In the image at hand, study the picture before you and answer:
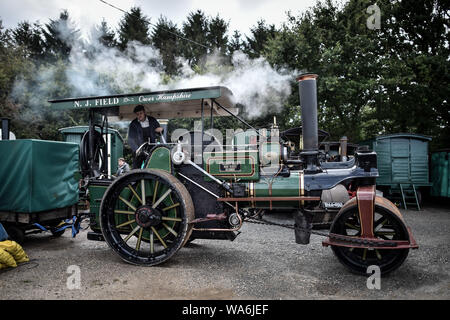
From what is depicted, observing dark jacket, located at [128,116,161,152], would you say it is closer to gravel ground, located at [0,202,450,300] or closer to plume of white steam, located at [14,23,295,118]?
gravel ground, located at [0,202,450,300]

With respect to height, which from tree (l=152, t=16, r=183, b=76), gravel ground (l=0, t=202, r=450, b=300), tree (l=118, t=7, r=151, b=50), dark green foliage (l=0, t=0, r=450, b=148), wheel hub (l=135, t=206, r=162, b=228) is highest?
tree (l=118, t=7, r=151, b=50)

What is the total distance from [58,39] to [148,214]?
23284mm

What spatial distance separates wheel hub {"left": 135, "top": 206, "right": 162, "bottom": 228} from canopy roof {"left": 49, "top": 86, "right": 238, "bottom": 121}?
127 cm

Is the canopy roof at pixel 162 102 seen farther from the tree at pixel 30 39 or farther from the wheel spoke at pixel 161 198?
the tree at pixel 30 39

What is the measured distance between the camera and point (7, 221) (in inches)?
191

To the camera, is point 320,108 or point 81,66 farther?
point 81,66

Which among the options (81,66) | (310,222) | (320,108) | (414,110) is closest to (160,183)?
(310,222)

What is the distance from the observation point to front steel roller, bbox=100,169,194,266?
366 cm

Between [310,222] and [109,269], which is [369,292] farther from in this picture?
[109,269]

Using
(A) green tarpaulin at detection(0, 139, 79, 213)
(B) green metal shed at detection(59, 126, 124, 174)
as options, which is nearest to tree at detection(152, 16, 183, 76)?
(B) green metal shed at detection(59, 126, 124, 174)

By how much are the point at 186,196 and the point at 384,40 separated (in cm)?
1252

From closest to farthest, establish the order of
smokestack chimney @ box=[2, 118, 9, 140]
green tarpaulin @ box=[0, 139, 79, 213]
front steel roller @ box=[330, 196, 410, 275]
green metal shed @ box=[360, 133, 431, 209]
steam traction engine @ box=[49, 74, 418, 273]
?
front steel roller @ box=[330, 196, 410, 275], steam traction engine @ box=[49, 74, 418, 273], green tarpaulin @ box=[0, 139, 79, 213], smokestack chimney @ box=[2, 118, 9, 140], green metal shed @ box=[360, 133, 431, 209]

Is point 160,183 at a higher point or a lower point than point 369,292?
higher

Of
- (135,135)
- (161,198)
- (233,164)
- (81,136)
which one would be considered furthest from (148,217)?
(81,136)
